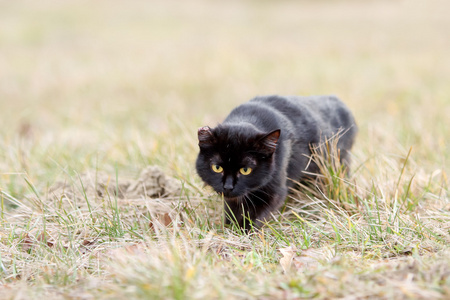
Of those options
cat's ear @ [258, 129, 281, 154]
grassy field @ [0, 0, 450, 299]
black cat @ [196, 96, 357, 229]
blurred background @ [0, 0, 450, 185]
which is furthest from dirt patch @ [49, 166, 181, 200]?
cat's ear @ [258, 129, 281, 154]

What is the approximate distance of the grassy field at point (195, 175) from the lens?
201 cm

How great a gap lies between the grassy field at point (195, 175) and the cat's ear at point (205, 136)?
490mm

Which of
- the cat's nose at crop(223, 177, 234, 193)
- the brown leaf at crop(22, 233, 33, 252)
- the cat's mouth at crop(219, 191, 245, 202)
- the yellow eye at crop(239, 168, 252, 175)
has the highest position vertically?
the yellow eye at crop(239, 168, 252, 175)

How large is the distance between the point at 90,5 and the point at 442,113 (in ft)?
61.8

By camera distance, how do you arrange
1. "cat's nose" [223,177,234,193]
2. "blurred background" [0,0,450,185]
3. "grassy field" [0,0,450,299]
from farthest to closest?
1. "blurred background" [0,0,450,185]
2. "cat's nose" [223,177,234,193]
3. "grassy field" [0,0,450,299]

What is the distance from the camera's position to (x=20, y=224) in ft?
9.68

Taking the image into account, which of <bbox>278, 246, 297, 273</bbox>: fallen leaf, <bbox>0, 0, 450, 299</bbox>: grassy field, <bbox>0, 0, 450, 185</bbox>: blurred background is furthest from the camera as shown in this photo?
<bbox>0, 0, 450, 185</bbox>: blurred background

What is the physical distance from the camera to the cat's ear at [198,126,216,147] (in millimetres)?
2715

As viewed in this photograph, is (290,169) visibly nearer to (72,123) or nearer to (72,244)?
(72,244)

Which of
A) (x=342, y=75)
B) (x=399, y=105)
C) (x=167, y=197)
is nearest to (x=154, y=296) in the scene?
(x=167, y=197)

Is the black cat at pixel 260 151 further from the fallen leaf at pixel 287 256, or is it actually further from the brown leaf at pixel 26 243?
the brown leaf at pixel 26 243

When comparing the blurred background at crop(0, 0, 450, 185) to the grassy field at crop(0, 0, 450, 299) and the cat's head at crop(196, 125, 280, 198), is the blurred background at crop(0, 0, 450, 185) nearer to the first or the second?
the grassy field at crop(0, 0, 450, 299)

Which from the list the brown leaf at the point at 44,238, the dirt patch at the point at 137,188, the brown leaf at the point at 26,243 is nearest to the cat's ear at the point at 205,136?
the dirt patch at the point at 137,188

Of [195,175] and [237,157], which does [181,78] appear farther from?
[237,157]
